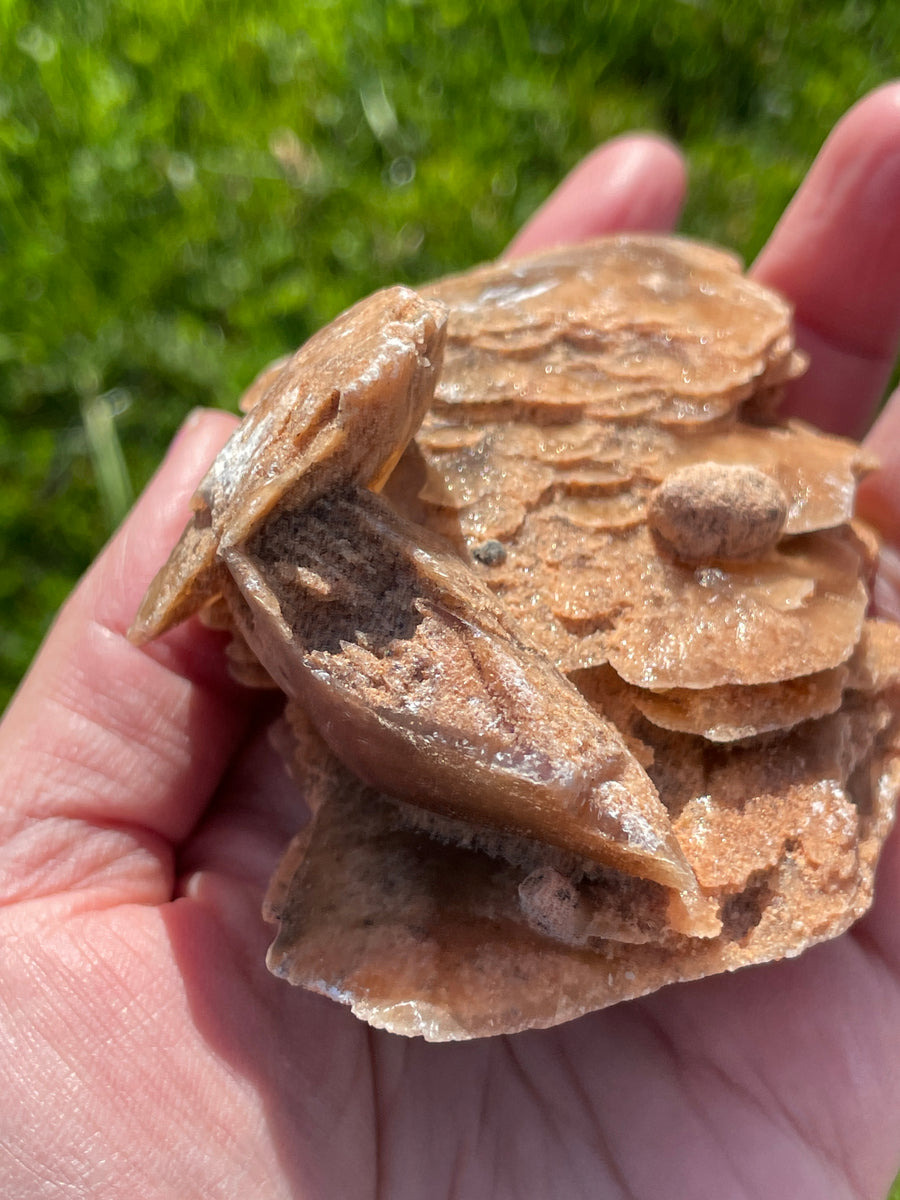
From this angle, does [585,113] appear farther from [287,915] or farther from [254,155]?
[287,915]

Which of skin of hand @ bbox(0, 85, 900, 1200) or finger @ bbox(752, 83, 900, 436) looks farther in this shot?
finger @ bbox(752, 83, 900, 436)

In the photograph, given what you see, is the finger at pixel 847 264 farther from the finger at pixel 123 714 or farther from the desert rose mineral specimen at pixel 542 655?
the finger at pixel 123 714

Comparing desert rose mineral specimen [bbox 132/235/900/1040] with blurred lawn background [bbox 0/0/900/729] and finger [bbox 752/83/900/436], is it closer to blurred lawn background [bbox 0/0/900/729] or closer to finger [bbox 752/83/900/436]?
finger [bbox 752/83/900/436]

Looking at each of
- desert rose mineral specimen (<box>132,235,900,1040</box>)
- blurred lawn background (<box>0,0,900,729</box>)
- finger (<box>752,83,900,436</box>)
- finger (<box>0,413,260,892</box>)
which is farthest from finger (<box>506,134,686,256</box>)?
finger (<box>0,413,260,892</box>)

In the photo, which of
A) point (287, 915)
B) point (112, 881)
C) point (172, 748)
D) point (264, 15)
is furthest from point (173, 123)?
point (287, 915)

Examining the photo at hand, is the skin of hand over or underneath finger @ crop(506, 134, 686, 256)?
underneath

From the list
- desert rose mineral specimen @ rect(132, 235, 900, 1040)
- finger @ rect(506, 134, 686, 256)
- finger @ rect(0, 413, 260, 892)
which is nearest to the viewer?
desert rose mineral specimen @ rect(132, 235, 900, 1040)

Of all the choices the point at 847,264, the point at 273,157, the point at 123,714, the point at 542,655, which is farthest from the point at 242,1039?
the point at 273,157
